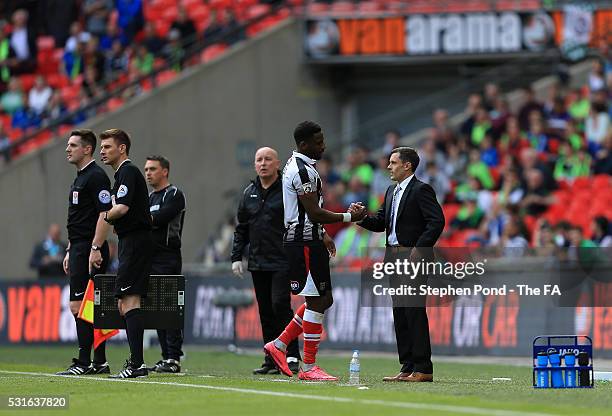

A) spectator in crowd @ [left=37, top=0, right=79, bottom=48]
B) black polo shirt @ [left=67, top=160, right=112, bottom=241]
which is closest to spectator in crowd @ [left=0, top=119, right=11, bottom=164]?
spectator in crowd @ [left=37, top=0, right=79, bottom=48]

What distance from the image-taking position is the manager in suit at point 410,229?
13.9m

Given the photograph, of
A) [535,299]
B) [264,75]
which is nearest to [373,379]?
[535,299]

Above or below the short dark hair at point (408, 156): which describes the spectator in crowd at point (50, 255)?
below

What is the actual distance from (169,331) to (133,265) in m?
1.97

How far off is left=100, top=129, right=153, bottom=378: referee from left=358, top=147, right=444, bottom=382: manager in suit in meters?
2.06

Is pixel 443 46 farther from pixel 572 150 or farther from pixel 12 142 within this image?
pixel 12 142

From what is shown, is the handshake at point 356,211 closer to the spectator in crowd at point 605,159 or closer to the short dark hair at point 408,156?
the short dark hair at point 408,156

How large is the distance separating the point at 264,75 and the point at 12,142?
5797 millimetres

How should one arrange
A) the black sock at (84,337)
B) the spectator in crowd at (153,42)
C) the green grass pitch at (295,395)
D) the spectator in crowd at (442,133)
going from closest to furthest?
1. the green grass pitch at (295,395)
2. the black sock at (84,337)
3. the spectator in crowd at (442,133)
4. the spectator in crowd at (153,42)

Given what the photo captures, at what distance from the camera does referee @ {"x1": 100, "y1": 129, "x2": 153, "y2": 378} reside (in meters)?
14.3

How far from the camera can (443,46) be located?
3134 cm

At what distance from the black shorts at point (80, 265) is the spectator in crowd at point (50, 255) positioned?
35.1 feet

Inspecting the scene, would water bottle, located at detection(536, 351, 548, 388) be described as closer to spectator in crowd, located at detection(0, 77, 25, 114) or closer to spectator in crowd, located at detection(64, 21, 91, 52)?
spectator in crowd, located at detection(0, 77, 25, 114)

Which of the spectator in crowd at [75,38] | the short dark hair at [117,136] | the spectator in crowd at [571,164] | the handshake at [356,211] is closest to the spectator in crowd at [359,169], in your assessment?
the spectator in crowd at [571,164]
